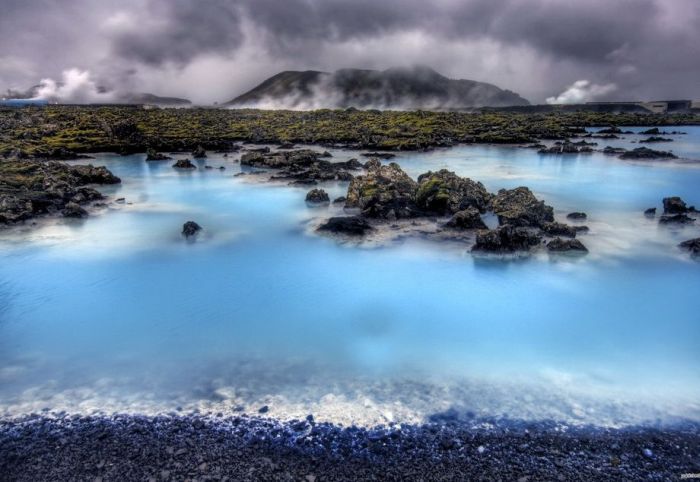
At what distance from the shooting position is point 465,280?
11.4 metres

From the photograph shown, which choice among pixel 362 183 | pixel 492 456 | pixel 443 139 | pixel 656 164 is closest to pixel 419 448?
pixel 492 456

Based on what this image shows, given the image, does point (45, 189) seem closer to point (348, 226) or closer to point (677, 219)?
point (348, 226)

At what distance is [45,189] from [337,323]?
59.2 ft

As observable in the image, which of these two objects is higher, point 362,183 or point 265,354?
point 362,183

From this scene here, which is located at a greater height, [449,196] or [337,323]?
[449,196]

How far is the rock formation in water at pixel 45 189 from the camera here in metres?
17.2

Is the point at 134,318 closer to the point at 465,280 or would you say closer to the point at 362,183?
the point at 465,280

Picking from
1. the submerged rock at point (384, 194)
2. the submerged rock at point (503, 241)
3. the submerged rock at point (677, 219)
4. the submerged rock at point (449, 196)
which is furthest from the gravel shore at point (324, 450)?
the submerged rock at point (677, 219)

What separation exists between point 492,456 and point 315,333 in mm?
4387

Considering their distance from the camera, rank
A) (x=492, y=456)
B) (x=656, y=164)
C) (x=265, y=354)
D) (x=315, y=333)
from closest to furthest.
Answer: (x=492, y=456) < (x=265, y=354) < (x=315, y=333) < (x=656, y=164)

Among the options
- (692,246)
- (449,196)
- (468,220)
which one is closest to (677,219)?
(692,246)

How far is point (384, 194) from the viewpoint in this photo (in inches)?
669

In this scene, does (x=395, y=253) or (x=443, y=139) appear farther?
(x=443, y=139)

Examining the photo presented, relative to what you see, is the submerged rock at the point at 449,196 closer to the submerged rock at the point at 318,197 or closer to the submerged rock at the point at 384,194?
the submerged rock at the point at 384,194
